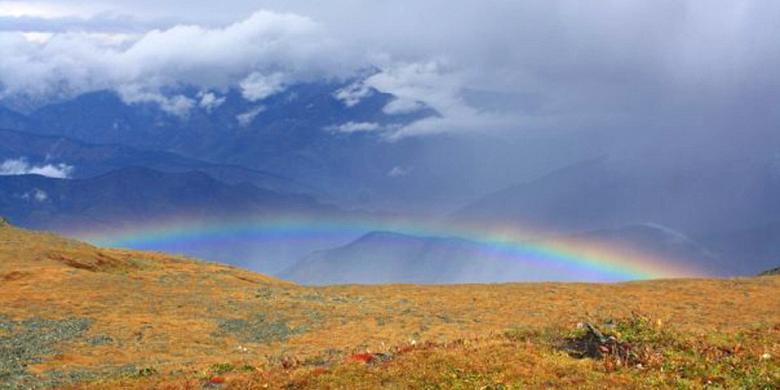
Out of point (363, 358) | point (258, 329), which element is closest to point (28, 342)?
point (258, 329)

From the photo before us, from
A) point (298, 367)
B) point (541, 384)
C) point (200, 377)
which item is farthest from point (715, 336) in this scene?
point (200, 377)

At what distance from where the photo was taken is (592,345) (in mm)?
22500

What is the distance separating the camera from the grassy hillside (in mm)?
19641

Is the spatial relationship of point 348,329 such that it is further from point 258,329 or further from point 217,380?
point 217,380

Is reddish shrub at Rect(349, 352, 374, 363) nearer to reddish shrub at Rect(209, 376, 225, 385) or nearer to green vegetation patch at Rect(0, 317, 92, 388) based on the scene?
reddish shrub at Rect(209, 376, 225, 385)

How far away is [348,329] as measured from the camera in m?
36.4

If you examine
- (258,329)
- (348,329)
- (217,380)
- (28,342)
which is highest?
(348,329)

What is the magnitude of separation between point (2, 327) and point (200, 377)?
18586mm

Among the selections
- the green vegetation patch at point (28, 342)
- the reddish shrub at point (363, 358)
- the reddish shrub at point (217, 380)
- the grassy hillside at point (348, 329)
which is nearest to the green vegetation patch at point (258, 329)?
the grassy hillside at point (348, 329)

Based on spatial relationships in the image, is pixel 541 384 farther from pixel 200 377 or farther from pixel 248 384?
pixel 200 377

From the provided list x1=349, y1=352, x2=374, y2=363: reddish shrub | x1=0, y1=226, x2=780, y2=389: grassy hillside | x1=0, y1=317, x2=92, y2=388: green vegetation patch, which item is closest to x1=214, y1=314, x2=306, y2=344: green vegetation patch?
x1=0, y1=226, x2=780, y2=389: grassy hillside

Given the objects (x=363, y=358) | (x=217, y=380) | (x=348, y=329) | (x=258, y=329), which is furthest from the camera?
(x=258, y=329)

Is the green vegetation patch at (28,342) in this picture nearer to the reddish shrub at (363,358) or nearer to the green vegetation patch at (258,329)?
the green vegetation patch at (258,329)

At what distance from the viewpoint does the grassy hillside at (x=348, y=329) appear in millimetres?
19641
